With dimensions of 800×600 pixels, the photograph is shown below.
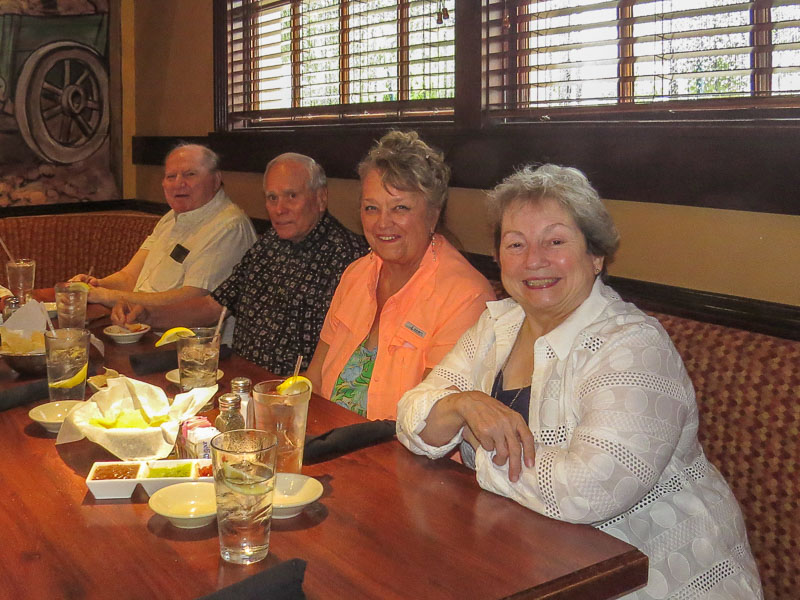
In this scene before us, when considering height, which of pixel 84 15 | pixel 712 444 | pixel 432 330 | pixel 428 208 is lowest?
pixel 712 444

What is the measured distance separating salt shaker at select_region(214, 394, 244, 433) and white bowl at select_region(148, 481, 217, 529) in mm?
151

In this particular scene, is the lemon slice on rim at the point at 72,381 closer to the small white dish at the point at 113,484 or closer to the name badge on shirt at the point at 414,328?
the small white dish at the point at 113,484

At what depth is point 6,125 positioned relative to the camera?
4.61m

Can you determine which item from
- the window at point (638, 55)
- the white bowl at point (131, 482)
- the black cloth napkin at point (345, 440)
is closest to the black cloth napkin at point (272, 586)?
the white bowl at point (131, 482)

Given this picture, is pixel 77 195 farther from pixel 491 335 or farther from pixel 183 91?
pixel 491 335

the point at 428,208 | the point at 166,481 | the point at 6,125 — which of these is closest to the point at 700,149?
the point at 428,208

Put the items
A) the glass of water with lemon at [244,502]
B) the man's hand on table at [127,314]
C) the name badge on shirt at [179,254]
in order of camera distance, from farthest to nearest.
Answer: the name badge on shirt at [179,254] → the man's hand on table at [127,314] → the glass of water with lemon at [244,502]

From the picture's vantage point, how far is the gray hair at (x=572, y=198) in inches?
69.2

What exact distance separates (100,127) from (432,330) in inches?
138

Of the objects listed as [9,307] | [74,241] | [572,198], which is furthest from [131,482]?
[74,241]

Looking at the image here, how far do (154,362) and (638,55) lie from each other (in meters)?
1.52

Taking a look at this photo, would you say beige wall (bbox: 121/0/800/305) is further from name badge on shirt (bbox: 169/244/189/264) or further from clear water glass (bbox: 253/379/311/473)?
clear water glass (bbox: 253/379/311/473)

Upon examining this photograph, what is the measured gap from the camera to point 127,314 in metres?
2.73

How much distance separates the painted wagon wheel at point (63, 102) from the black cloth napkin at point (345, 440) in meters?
3.77
